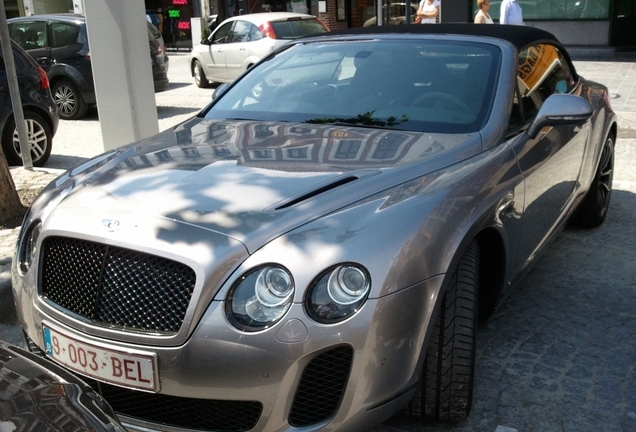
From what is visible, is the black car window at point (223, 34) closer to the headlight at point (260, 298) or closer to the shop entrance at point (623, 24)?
the shop entrance at point (623, 24)

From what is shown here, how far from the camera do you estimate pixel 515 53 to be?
4.00 metres

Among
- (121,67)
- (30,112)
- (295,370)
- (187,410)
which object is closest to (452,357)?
(295,370)

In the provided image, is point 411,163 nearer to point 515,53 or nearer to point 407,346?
point 407,346

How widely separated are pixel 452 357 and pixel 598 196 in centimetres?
309

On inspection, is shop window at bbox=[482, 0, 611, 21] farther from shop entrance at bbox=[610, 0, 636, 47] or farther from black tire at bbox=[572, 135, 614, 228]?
black tire at bbox=[572, 135, 614, 228]

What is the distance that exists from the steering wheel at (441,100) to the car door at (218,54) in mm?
12142

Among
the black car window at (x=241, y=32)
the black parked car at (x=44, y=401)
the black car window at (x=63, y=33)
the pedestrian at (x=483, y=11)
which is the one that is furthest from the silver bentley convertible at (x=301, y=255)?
the black car window at (x=241, y=32)

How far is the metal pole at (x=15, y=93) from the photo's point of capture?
7375 mm

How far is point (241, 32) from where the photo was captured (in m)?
15.2

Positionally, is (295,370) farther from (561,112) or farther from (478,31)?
(478,31)

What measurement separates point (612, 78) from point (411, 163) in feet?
38.9

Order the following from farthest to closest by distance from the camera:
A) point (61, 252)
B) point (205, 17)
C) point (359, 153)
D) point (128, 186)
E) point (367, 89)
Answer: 1. point (205, 17)
2. point (367, 89)
3. point (359, 153)
4. point (128, 186)
5. point (61, 252)

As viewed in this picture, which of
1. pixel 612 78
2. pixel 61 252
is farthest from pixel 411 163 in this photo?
pixel 612 78

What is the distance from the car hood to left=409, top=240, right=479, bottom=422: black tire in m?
0.50
